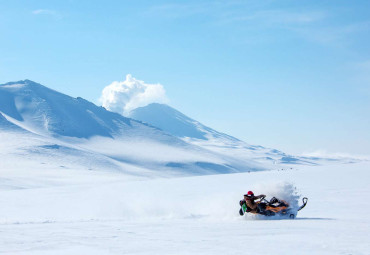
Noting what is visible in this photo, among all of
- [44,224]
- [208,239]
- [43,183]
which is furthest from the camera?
[43,183]

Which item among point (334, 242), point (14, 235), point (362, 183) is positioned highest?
point (362, 183)

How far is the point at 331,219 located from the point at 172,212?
25.9 feet

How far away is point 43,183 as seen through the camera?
8956 centimetres

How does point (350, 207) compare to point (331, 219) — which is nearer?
point (331, 219)

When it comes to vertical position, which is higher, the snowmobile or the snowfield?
the snowmobile

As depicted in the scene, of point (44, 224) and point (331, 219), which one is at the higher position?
point (331, 219)

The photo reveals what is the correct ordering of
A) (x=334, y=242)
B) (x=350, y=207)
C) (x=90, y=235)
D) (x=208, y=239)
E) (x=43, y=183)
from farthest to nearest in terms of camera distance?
(x=43, y=183) < (x=350, y=207) < (x=90, y=235) < (x=208, y=239) < (x=334, y=242)

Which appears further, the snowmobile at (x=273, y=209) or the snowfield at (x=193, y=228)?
the snowmobile at (x=273, y=209)

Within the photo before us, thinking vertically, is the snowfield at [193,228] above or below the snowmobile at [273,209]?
below

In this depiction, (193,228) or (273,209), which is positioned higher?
(273,209)

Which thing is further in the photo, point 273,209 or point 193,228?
point 273,209

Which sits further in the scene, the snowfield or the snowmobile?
the snowmobile

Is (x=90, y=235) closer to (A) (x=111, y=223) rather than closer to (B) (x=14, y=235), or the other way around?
(B) (x=14, y=235)

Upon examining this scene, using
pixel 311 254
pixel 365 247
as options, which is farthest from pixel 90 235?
pixel 365 247
